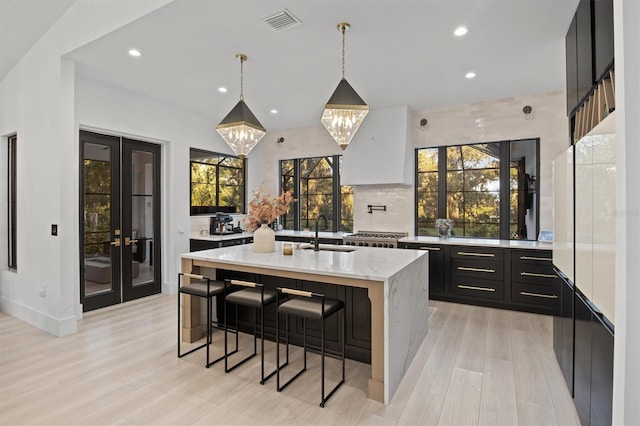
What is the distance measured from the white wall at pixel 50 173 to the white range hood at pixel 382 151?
3549mm

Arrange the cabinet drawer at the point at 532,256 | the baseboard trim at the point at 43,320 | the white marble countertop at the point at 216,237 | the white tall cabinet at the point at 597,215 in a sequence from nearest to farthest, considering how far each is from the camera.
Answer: the white tall cabinet at the point at 597,215, the baseboard trim at the point at 43,320, the cabinet drawer at the point at 532,256, the white marble countertop at the point at 216,237

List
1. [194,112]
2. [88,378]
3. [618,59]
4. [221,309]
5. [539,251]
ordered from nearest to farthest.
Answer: [618,59], [88,378], [221,309], [539,251], [194,112]

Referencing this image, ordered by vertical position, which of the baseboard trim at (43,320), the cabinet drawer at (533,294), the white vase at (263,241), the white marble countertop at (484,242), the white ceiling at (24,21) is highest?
the white ceiling at (24,21)

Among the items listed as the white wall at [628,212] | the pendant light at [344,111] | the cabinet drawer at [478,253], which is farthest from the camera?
the cabinet drawer at [478,253]

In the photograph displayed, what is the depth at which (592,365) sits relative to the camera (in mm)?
1804

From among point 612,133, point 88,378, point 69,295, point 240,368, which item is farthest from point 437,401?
point 69,295

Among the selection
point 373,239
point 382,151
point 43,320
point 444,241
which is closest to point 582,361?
point 444,241

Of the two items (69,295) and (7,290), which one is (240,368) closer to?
(69,295)

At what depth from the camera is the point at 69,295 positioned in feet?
11.8

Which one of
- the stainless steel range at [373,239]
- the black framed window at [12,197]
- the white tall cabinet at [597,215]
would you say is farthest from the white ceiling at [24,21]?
the white tall cabinet at [597,215]

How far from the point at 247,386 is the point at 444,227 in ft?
12.0

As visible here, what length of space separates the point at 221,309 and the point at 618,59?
3.56m

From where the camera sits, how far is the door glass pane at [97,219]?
4266 mm

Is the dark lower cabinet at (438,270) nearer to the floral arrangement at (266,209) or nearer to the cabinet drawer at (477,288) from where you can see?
the cabinet drawer at (477,288)
